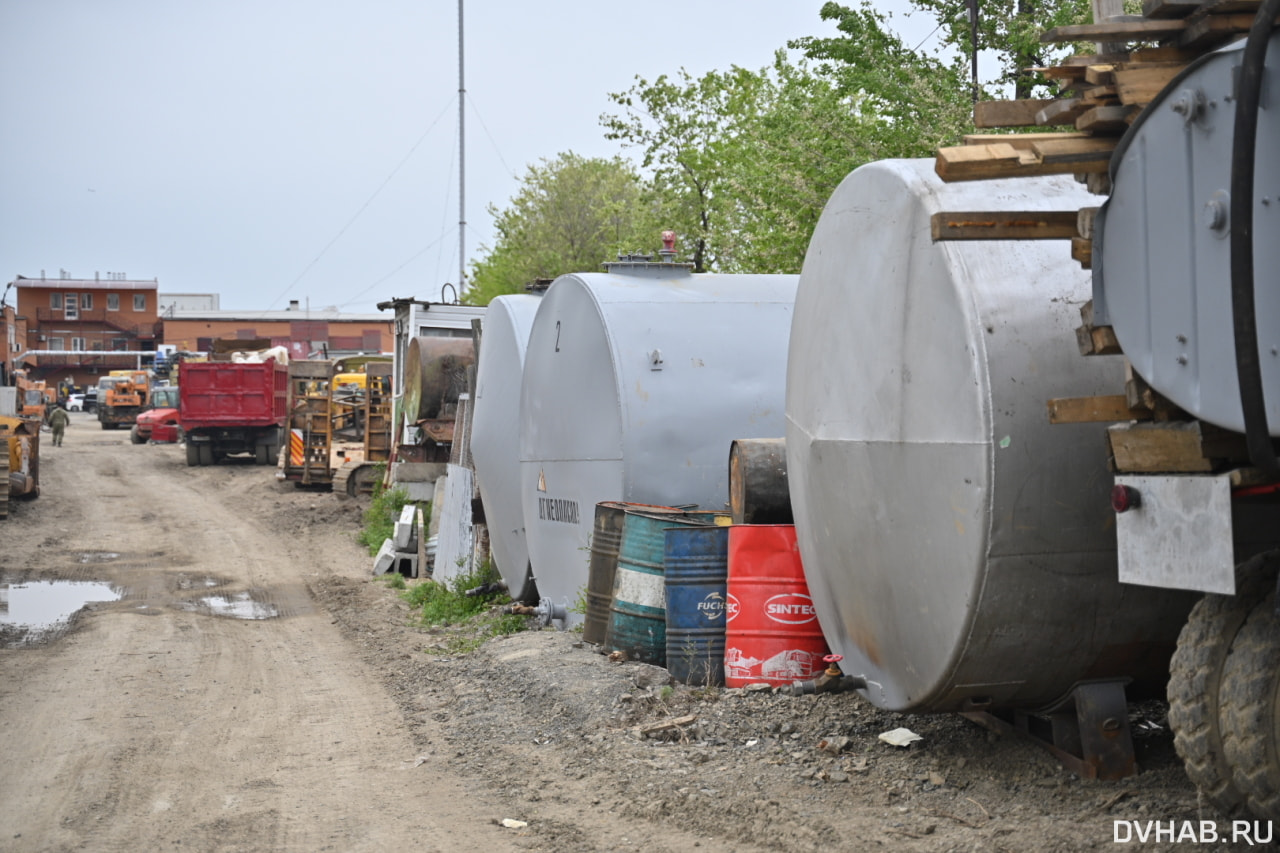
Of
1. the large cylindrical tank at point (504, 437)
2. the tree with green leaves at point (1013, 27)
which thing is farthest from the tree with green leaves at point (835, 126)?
the large cylindrical tank at point (504, 437)

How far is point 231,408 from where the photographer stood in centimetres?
3353

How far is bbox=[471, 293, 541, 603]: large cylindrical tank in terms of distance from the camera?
11586 mm

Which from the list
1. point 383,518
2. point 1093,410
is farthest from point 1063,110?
point 383,518

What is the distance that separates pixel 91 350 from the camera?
88375 mm

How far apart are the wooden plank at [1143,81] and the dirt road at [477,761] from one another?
249cm

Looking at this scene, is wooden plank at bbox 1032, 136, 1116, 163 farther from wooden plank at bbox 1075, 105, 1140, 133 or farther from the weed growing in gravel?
the weed growing in gravel

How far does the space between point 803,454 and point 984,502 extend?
1.67 metres

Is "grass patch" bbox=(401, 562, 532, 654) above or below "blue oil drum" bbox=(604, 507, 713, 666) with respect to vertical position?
below

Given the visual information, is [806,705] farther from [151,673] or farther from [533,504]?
[151,673]

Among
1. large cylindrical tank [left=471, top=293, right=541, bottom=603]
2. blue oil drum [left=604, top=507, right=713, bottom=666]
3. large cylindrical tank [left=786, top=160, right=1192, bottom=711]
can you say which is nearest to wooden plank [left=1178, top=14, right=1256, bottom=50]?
large cylindrical tank [left=786, top=160, right=1192, bottom=711]

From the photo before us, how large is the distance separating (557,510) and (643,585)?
233cm

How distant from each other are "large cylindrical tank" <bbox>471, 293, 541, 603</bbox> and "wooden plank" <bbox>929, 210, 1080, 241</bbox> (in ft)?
23.3

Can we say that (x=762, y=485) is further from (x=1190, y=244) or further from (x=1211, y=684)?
(x=1190, y=244)

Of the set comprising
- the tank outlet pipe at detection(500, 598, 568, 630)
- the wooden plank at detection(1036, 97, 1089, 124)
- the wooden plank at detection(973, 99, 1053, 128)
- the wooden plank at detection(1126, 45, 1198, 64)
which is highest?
the wooden plank at detection(1126, 45, 1198, 64)
